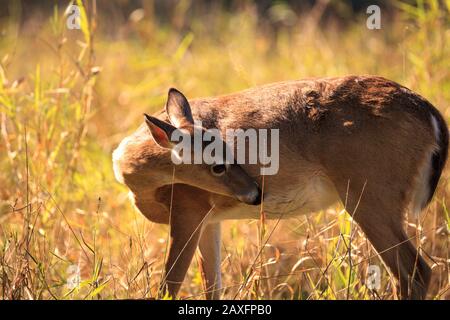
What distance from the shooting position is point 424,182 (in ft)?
15.0

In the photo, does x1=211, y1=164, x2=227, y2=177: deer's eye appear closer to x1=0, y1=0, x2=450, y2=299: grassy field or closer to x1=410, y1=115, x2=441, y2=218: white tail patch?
x1=0, y1=0, x2=450, y2=299: grassy field

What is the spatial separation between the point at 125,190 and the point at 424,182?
7.55ft

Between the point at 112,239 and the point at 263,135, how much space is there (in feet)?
5.58

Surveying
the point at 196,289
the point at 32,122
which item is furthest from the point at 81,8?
the point at 196,289

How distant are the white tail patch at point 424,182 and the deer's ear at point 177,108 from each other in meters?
1.21

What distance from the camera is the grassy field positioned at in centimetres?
452

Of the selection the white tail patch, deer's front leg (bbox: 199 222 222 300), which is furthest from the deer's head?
the white tail patch

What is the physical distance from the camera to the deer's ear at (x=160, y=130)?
4361 millimetres

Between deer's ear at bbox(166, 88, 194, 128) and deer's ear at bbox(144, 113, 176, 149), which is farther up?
deer's ear at bbox(166, 88, 194, 128)

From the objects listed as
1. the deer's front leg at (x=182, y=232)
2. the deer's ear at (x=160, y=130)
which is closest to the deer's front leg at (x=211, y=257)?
the deer's front leg at (x=182, y=232)

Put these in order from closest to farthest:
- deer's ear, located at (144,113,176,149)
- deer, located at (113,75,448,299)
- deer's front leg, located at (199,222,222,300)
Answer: deer's ear, located at (144,113,176,149), deer, located at (113,75,448,299), deer's front leg, located at (199,222,222,300)

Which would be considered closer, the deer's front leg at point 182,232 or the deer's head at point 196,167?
the deer's head at point 196,167

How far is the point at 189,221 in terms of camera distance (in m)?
4.71

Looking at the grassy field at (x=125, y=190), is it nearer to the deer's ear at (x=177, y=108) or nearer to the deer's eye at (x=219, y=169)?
the deer's eye at (x=219, y=169)
